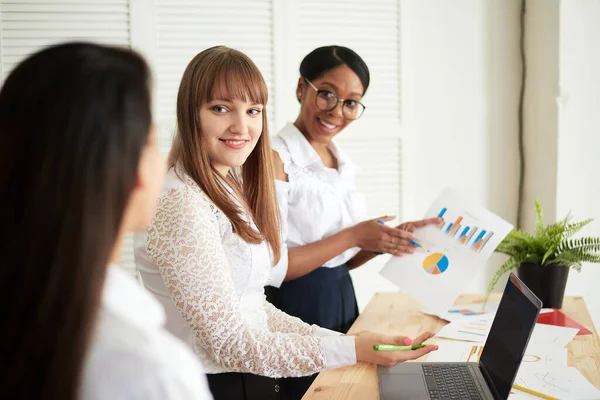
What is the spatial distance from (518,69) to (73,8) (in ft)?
7.52

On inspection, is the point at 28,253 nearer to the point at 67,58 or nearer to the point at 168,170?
the point at 67,58

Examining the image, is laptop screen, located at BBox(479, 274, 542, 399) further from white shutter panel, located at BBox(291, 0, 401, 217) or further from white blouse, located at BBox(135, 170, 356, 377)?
white shutter panel, located at BBox(291, 0, 401, 217)

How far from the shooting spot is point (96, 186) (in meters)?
0.63

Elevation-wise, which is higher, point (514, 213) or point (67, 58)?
point (67, 58)

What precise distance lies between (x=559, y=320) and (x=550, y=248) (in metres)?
0.23

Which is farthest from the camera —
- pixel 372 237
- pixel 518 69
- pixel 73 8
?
pixel 518 69

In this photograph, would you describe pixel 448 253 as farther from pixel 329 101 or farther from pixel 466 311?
pixel 329 101

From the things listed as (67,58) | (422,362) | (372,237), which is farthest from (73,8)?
(67,58)

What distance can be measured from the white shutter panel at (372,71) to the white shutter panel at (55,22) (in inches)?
35.5

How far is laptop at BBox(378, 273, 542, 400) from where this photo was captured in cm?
124

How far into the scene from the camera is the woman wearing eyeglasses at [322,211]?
2.02 meters

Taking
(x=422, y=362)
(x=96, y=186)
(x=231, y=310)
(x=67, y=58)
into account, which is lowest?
(x=422, y=362)

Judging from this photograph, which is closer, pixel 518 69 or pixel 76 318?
pixel 76 318

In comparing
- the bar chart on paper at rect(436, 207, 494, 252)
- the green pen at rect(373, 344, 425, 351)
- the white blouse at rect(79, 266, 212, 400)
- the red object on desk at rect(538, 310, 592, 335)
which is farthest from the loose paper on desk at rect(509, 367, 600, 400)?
the white blouse at rect(79, 266, 212, 400)
